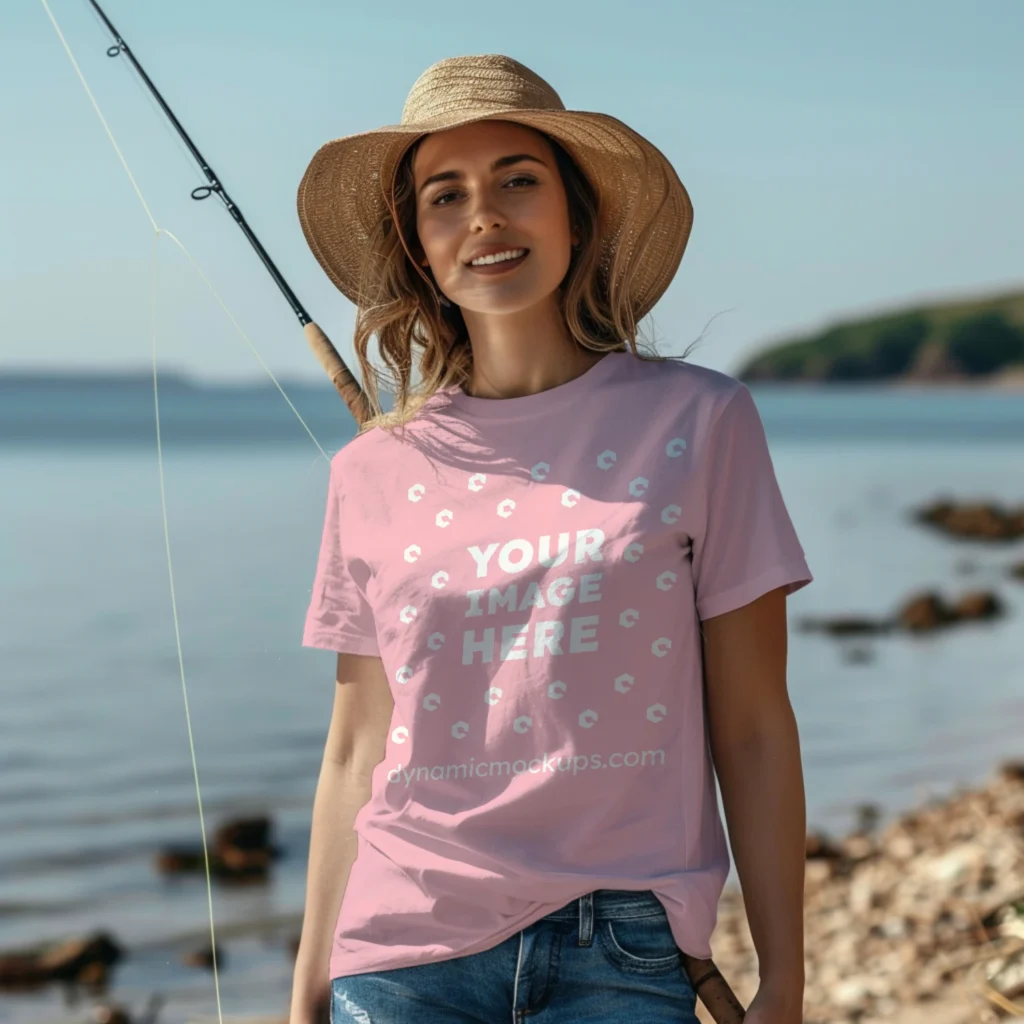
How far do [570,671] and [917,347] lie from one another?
56.6m

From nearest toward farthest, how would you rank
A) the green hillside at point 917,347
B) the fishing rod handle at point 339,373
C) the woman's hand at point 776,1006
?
the woman's hand at point 776,1006
the fishing rod handle at point 339,373
the green hillside at point 917,347

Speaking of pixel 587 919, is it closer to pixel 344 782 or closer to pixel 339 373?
pixel 344 782

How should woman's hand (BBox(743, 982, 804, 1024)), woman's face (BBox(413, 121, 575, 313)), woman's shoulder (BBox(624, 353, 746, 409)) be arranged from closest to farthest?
1. woman's hand (BBox(743, 982, 804, 1024))
2. woman's shoulder (BBox(624, 353, 746, 409))
3. woman's face (BBox(413, 121, 575, 313))

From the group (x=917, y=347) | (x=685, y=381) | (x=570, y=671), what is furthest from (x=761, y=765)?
(x=917, y=347)

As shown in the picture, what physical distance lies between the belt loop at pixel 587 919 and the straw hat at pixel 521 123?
0.83 meters

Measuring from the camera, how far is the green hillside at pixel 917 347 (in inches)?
2132

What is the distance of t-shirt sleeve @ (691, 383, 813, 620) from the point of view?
1.87 m

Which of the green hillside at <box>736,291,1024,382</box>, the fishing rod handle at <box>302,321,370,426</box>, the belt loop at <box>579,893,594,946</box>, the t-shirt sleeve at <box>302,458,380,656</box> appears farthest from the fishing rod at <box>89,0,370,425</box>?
the green hillside at <box>736,291,1024,382</box>

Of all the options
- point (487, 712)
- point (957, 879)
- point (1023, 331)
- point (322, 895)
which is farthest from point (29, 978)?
point (1023, 331)

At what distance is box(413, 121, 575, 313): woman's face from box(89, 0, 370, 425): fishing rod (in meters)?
0.31

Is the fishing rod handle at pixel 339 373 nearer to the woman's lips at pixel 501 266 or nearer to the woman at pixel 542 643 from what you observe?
the woman at pixel 542 643

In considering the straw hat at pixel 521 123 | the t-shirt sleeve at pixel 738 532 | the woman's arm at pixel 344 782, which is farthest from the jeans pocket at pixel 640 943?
the straw hat at pixel 521 123

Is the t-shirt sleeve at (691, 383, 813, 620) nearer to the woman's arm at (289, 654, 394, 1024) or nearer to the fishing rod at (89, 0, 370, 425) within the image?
the woman's arm at (289, 654, 394, 1024)

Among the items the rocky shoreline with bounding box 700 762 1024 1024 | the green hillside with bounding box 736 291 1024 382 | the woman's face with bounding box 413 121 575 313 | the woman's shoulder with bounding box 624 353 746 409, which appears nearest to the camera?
the woman's shoulder with bounding box 624 353 746 409
